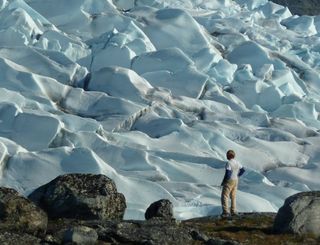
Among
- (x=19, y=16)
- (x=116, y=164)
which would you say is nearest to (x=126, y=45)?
(x=19, y=16)

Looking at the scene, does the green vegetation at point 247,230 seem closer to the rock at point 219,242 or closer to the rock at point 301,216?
the rock at point 301,216

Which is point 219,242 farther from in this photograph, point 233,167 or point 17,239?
point 233,167

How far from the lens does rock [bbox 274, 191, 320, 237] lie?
1004cm

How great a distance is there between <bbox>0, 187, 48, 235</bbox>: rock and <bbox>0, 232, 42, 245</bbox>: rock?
648mm

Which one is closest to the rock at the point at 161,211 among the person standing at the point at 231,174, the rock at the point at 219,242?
the person standing at the point at 231,174

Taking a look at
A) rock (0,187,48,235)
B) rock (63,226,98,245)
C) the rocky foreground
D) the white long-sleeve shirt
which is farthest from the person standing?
rock (63,226,98,245)

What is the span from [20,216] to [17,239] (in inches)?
41.4

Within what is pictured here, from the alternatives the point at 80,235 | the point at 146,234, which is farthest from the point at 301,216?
the point at 80,235

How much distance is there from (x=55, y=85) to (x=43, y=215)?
16.4 meters

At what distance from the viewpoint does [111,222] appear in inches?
389

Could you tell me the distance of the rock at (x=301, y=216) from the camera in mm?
10039

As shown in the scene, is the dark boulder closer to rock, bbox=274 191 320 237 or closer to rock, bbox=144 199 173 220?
rock, bbox=274 191 320 237

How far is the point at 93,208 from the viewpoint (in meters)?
10.9

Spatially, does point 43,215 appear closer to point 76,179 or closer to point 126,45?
point 76,179
